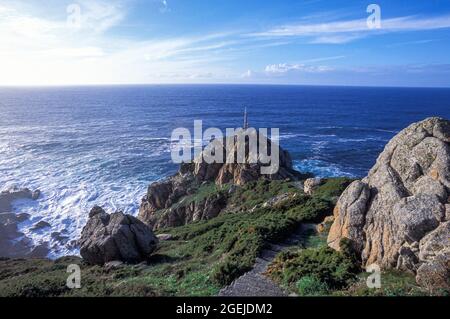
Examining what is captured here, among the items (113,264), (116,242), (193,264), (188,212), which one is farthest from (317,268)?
(188,212)

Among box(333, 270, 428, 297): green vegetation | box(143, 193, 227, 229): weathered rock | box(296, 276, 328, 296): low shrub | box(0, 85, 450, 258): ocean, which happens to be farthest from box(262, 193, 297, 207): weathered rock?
box(0, 85, 450, 258): ocean

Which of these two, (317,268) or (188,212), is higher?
(317,268)

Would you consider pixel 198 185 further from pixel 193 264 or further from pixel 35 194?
pixel 35 194

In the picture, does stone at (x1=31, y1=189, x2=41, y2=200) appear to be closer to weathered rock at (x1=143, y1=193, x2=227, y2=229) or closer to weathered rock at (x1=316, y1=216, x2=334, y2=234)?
weathered rock at (x1=143, y1=193, x2=227, y2=229)

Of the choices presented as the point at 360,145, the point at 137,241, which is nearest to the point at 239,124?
the point at 360,145
